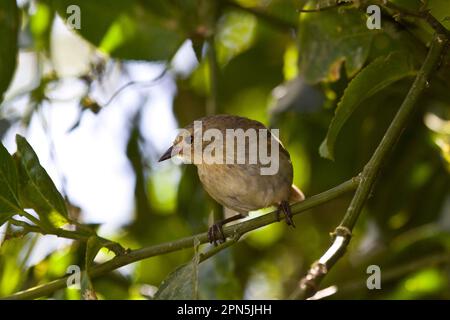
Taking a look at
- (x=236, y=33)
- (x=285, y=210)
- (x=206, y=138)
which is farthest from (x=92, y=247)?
(x=236, y=33)

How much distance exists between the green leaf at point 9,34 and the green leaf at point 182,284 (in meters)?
1.36

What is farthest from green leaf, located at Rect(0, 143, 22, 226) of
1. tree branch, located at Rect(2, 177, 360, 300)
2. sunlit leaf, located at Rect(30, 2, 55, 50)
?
sunlit leaf, located at Rect(30, 2, 55, 50)

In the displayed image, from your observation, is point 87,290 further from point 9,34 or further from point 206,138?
point 9,34

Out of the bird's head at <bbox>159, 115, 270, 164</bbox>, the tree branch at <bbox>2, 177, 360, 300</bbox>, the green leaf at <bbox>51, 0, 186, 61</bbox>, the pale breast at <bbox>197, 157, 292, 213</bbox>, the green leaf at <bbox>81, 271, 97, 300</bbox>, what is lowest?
the green leaf at <bbox>81, 271, 97, 300</bbox>

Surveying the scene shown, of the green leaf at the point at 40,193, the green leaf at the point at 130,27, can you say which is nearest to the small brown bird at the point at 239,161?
the green leaf at the point at 130,27

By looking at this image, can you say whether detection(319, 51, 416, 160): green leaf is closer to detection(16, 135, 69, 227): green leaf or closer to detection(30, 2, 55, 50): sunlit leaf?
detection(16, 135, 69, 227): green leaf

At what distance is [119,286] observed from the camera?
375cm

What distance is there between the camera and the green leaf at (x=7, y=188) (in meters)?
2.78

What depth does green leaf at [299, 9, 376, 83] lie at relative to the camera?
3439 mm

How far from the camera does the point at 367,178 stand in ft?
8.31

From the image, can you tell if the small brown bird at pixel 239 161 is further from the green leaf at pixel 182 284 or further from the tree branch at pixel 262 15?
the green leaf at pixel 182 284

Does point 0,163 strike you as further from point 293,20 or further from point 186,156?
point 293,20

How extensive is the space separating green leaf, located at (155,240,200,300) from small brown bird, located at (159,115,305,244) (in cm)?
83
